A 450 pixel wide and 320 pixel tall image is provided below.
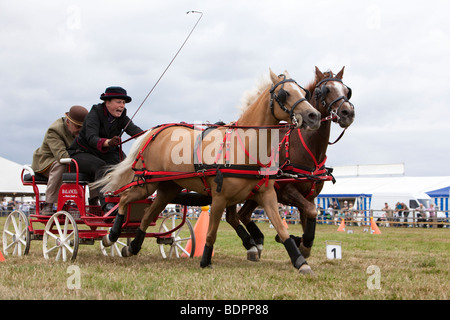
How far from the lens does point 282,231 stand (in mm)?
5355

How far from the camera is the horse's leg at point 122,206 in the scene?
21.6 ft

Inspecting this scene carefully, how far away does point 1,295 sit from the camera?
4047 mm

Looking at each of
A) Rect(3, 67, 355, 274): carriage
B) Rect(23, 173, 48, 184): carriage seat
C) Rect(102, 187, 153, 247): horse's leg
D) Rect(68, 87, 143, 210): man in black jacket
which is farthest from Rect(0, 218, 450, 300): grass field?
Rect(23, 173, 48, 184): carriage seat

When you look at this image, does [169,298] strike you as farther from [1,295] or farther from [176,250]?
[176,250]

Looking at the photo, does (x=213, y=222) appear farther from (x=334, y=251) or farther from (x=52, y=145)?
(x=52, y=145)

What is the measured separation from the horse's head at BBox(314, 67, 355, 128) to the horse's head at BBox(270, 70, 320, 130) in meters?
0.86

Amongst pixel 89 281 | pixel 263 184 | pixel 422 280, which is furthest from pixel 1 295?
pixel 422 280

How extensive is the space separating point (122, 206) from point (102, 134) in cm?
115

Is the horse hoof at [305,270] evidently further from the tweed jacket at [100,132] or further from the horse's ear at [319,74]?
the tweed jacket at [100,132]

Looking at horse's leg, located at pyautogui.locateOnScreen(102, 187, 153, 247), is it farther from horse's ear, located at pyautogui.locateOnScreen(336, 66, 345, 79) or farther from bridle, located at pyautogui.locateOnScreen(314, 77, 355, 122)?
horse's ear, located at pyautogui.locateOnScreen(336, 66, 345, 79)

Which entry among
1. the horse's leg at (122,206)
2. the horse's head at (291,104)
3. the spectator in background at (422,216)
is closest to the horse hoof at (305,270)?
the horse's head at (291,104)

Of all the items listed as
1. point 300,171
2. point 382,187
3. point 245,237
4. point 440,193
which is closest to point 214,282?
point 300,171

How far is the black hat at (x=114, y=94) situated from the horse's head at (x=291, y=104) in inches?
100

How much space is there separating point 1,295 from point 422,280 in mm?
3944
